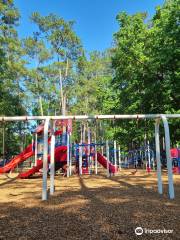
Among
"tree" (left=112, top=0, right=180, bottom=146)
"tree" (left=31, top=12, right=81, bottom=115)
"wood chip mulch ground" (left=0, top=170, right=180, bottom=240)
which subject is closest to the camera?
"wood chip mulch ground" (left=0, top=170, right=180, bottom=240)

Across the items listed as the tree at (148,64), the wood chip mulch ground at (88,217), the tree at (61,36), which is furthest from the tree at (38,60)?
the wood chip mulch ground at (88,217)

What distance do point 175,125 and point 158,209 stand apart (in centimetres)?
1263

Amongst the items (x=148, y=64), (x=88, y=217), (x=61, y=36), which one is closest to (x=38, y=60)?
(x=61, y=36)

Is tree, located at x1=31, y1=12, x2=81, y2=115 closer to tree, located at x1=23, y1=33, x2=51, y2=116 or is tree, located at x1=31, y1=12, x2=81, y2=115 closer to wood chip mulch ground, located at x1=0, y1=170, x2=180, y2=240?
tree, located at x1=23, y1=33, x2=51, y2=116

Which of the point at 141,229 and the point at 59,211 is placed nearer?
the point at 141,229

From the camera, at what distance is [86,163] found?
18.3m

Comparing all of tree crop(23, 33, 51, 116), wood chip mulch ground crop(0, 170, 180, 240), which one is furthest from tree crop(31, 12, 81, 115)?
wood chip mulch ground crop(0, 170, 180, 240)

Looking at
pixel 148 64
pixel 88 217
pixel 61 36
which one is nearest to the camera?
pixel 88 217

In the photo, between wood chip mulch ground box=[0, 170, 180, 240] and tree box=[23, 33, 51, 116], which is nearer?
wood chip mulch ground box=[0, 170, 180, 240]

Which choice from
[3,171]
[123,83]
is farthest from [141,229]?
[123,83]

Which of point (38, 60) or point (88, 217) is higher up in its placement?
point (38, 60)

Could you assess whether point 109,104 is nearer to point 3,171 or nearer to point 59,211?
point 3,171

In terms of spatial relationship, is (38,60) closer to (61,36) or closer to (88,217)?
(61,36)

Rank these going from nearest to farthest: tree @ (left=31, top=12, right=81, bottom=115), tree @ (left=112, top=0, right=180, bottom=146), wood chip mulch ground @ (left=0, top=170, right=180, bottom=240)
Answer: wood chip mulch ground @ (left=0, top=170, right=180, bottom=240), tree @ (left=112, top=0, right=180, bottom=146), tree @ (left=31, top=12, right=81, bottom=115)
